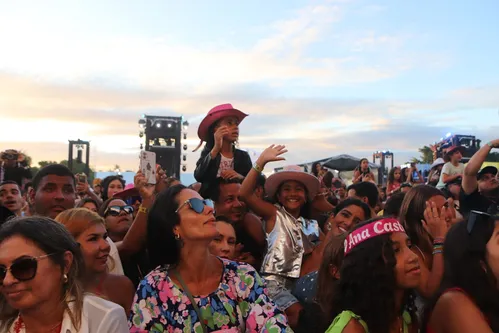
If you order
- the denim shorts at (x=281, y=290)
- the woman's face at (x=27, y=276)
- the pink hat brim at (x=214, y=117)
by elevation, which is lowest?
the denim shorts at (x=281, y=290)

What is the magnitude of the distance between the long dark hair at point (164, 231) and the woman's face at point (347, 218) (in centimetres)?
167

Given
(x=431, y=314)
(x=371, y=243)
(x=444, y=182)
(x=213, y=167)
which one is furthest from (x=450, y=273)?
(x=444, y=182)

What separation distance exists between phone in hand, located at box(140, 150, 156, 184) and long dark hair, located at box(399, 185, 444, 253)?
7.00 ft

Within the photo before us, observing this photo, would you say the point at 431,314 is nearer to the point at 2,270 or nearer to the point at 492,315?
the point at 492,315

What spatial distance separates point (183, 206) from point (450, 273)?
5.11ft

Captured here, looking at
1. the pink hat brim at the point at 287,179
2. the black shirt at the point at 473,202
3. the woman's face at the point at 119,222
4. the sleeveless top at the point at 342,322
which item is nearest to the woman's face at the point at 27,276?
the sleeveless top at the point at 342,322

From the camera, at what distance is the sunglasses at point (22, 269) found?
6.87 feet

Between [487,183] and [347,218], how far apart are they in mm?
2795

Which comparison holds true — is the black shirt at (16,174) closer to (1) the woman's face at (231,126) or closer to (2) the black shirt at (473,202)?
(1) the woman's face at (231,126)

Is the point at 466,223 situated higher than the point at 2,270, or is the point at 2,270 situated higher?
the point at 466,223

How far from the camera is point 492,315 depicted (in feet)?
7.70

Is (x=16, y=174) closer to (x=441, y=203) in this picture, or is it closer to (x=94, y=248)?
(x=94, y=248)

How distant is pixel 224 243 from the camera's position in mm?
3727

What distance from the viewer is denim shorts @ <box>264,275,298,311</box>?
3512 millimetres
